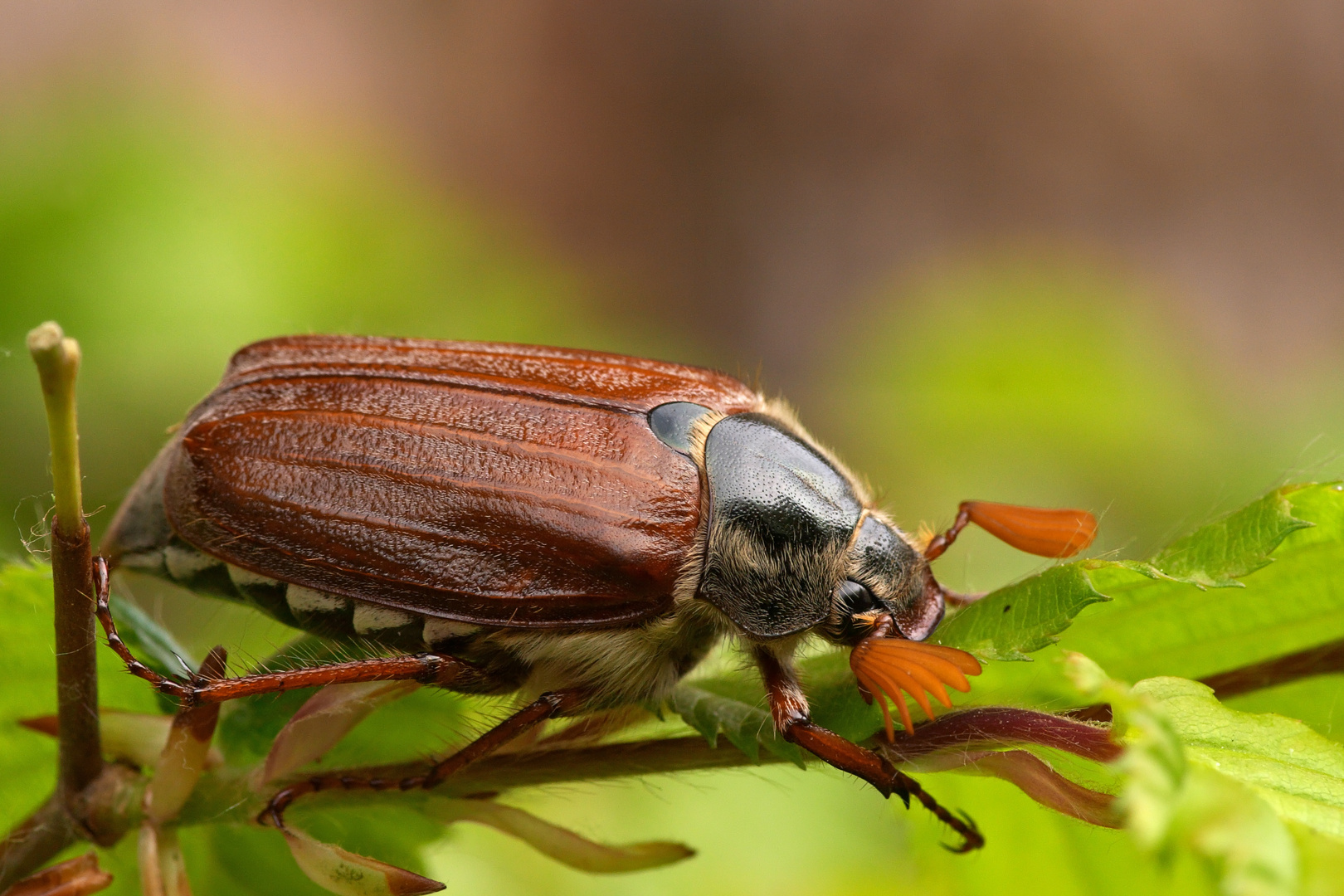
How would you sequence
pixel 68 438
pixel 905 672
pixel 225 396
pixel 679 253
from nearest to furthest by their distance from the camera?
pixel 68 438 < pixel 905 672 < pixel 225 396 < pixel 679 253

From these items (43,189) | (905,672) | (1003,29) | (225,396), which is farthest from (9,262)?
(1003,29)

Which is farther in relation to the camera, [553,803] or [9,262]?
[9,262]

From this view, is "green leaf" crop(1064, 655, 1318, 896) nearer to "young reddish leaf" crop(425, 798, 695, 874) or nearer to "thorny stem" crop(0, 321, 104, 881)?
"young reddish leaf" crop(425, 798, 695, 874)

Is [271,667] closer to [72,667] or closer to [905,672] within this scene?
[72,667]

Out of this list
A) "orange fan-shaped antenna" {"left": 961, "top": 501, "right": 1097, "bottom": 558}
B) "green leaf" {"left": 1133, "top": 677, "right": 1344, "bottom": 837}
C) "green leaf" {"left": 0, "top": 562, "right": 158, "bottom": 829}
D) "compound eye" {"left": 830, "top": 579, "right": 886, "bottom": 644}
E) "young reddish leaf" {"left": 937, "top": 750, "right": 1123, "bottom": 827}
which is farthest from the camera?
"compound eye" {"left": 830, "top": 579, "right": 886, "bottom": 644}

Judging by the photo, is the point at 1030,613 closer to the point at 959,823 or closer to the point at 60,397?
the point at 959,823

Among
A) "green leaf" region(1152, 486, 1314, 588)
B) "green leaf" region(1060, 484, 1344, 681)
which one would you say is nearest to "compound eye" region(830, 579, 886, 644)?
"green leaf" region(1060, 484, 1344, 681)

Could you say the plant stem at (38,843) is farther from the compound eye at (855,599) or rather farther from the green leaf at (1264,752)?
the green leaf at (1264,752)

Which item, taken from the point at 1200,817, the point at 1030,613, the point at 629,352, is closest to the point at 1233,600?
the point at 1030,613
